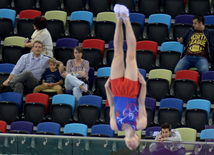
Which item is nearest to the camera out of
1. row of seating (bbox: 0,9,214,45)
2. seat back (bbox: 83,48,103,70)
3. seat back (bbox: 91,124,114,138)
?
seat back (bbox: 91,124,114,138)

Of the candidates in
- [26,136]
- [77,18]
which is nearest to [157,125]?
[26,136]

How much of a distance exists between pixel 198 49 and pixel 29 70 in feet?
10.4

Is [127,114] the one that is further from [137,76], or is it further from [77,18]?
[77,18]

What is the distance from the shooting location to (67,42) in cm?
912

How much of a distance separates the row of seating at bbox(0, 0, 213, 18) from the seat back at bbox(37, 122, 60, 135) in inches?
139

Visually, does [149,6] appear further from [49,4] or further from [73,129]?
[73,129]

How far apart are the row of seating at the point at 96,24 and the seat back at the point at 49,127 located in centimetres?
262

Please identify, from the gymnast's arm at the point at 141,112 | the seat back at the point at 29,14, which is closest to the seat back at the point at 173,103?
the gymnast's arm at the point at 141,112

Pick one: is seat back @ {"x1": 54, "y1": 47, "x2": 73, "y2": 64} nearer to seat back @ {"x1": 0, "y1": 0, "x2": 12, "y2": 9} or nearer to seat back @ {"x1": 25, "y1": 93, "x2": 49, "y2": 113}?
seat back @ {"x1": 25, "y1": 93, "x2": 49, "y2": 113}

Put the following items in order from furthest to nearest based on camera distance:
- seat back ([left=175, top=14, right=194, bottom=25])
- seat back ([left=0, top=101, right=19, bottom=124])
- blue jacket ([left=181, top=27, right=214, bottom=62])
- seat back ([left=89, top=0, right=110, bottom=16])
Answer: seat back ([left=89, top=0, right=110, bottom=16]) < seat back ([left=175, top=14, right=194, bottom=25]) < blue jacket ([left=181, top=27, right=214, bottom=62]) < seat back ([left=0, top=101, right=19, bottom=124])

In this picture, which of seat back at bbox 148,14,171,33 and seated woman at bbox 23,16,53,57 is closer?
seated woman at bbox 23,16,53,57

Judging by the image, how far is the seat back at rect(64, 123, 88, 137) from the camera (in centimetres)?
739

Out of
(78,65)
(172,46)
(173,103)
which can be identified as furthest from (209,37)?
(78,65)

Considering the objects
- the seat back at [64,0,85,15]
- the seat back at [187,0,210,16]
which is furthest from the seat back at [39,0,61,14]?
the seat back at [187,0,210,16]
